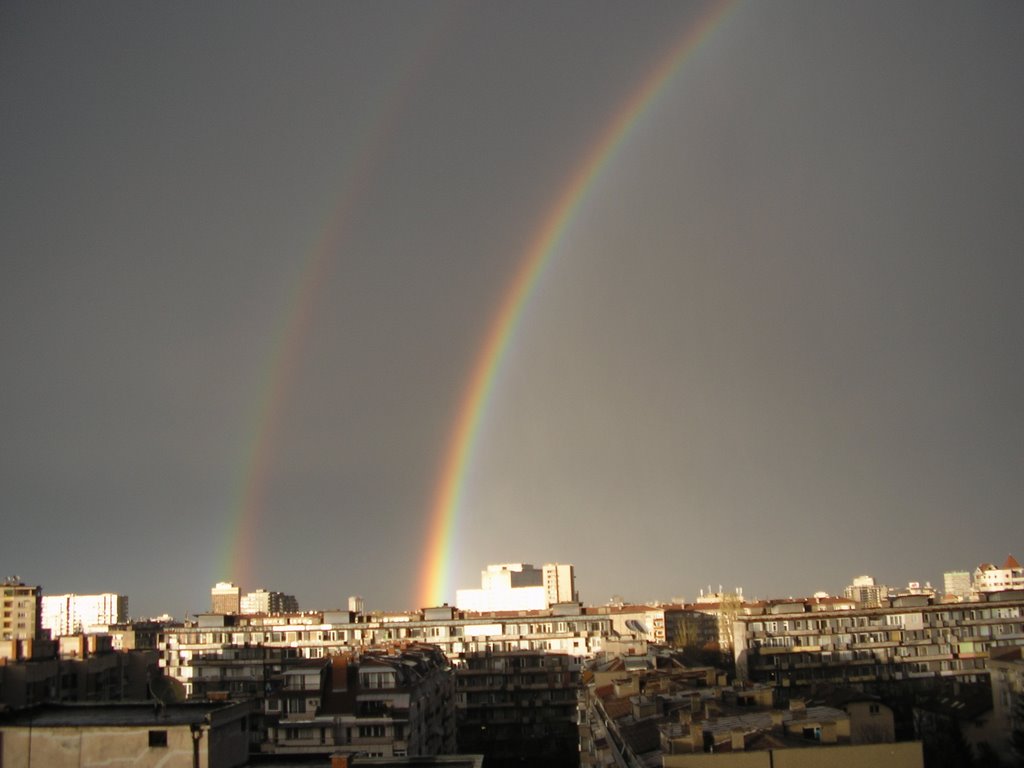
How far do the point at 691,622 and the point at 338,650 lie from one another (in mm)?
50869

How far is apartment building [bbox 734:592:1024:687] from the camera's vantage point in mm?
59594

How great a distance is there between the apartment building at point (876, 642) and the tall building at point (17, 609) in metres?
82.6

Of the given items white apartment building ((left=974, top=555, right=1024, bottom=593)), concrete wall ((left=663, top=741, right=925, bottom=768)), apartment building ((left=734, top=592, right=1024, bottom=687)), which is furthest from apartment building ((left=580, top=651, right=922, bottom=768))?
white apartment building ((left=974, top=555, right=1024, bottom=593))

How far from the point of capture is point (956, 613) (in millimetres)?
63438

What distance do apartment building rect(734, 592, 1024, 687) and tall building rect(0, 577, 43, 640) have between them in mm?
82556

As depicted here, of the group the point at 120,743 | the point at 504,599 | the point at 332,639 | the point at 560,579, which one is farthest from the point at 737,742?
the point at 560,579

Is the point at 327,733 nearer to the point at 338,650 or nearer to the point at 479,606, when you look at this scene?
the point at 338,650

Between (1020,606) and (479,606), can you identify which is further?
(479,606)

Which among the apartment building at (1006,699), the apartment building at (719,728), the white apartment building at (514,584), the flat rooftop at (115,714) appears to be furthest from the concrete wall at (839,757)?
the white apartment building at (514,584)

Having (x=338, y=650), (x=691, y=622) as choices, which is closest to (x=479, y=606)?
(x=691, y=622)

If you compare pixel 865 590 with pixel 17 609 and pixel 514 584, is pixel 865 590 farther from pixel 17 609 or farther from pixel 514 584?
pixel 17 609

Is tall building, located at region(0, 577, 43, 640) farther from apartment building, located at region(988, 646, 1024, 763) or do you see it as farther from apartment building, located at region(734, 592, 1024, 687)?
apartment building, located at region(988, 646, 1024, 763)

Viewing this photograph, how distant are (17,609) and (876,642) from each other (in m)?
93.6

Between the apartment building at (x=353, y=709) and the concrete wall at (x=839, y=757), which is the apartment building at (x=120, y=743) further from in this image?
the apartment building at (x=353, y=709)
